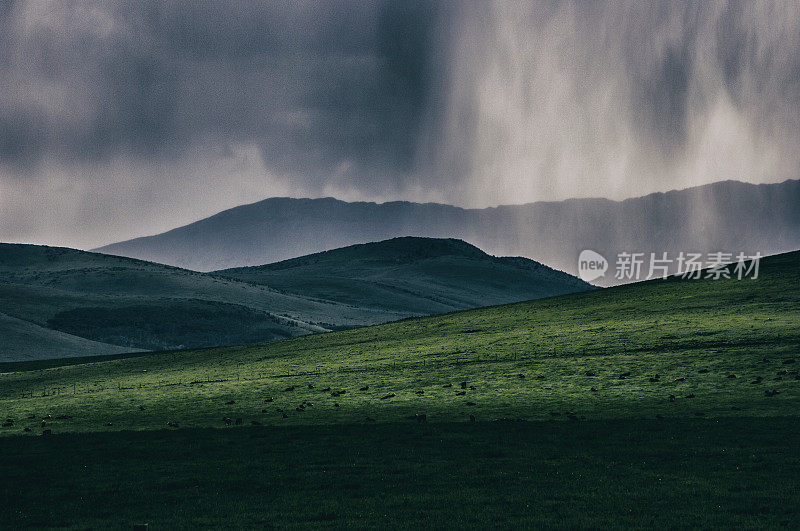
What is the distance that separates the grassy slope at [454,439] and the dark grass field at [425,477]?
0.10m

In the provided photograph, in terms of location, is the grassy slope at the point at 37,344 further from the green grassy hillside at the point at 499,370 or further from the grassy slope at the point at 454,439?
the grassy slope at the point at 454,439

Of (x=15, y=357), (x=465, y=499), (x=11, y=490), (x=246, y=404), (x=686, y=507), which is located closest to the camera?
(x=686, y=507)

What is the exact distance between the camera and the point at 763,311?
213ft

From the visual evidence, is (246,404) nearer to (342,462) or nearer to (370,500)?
(342,462)

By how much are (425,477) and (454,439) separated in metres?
6.02

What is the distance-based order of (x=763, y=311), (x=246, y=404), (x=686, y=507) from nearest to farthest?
1. (x=686, y=507)
2. (x=246, y=404)
3. (x=763, y=311)

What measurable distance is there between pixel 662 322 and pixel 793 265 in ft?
106

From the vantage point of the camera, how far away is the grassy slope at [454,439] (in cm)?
2042

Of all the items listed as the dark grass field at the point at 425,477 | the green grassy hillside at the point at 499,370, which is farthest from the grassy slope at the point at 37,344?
the dark grass field at the point at 425,477

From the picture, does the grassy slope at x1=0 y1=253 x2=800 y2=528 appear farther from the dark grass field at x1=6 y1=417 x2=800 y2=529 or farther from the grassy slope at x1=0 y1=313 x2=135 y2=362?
the grassy slope at x1=0 y1=313 x2=135 y2=362

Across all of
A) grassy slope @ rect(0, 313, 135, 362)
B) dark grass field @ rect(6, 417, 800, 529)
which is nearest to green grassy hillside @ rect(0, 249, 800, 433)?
dark grass field @ rect(6, 417, 800, 529)

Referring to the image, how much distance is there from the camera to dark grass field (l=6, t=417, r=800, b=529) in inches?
768

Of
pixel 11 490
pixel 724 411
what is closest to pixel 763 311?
pixel 724 411

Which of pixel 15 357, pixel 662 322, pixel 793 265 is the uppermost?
pixel 793 265
